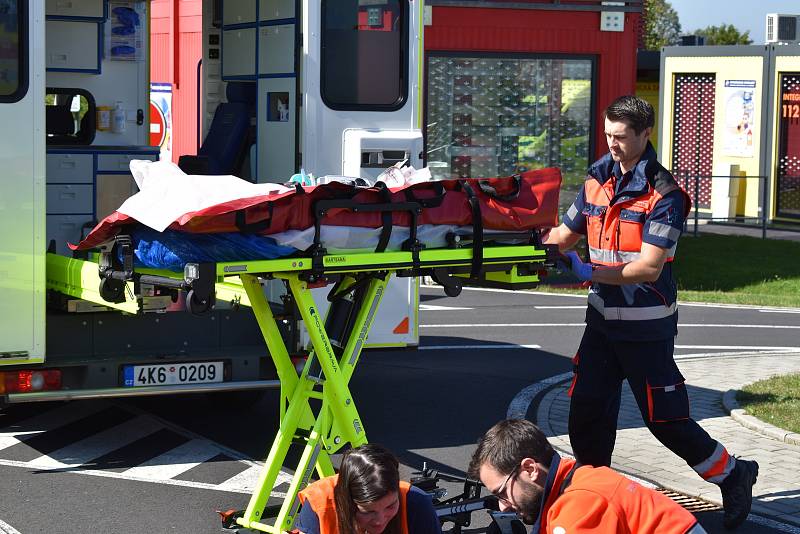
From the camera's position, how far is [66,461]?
7.91m

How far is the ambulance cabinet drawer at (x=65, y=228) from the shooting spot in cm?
997

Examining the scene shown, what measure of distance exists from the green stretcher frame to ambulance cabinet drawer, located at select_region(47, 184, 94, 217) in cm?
426

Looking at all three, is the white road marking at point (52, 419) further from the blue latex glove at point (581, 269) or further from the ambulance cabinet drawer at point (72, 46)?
the blue latex glove at point (581, 269)

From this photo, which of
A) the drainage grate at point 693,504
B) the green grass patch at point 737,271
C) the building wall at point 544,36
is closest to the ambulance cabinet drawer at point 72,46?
the drainage grate at point 693,504

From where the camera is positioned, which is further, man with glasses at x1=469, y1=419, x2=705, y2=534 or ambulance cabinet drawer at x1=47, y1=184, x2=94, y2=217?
ambulance cabinet drawer at x1=47, y1=184, x2=94, y2=217

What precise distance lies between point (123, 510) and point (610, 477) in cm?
363

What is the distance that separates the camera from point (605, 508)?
3.82 m

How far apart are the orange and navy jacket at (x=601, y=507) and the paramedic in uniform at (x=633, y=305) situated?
2242mm

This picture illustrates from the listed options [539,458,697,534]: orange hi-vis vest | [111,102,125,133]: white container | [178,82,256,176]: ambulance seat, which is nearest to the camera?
[539,458,697,534]: orange hi-vis vest

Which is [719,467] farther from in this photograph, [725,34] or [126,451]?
[725,34]

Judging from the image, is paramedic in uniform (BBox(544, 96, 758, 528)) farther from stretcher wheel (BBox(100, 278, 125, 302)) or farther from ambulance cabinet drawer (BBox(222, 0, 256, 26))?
ambulance cabinet drawer (BBox(222, 0, 256, 26))

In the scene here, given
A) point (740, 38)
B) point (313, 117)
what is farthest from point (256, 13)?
point (740, 38)

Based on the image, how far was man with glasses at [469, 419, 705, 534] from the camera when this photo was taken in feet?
12.5

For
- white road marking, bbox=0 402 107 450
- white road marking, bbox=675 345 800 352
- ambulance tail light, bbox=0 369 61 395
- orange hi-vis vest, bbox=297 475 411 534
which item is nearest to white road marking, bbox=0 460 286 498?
white road marking, bbox=0 402 107 450
